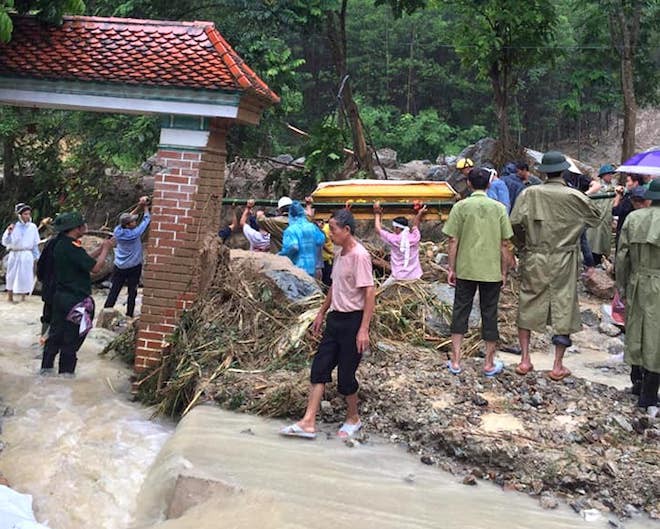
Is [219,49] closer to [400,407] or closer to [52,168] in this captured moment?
[400,407]

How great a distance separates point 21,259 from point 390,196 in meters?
6.04

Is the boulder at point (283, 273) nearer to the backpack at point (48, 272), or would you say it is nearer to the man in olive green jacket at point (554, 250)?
the backpack at point (48, 272)

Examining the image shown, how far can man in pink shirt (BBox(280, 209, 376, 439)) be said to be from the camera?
4.73 metres

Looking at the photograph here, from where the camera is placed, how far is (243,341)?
20.0ft

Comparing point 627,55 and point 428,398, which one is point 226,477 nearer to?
point 428,398

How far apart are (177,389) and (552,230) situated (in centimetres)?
338

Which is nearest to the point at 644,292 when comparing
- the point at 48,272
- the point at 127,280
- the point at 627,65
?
the point at 48,272

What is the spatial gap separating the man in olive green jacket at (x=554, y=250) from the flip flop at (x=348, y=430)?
60.6 inches

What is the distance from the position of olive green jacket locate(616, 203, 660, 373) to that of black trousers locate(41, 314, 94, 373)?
484 cm

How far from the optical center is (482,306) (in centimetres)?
564

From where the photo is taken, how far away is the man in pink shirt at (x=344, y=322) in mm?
4734

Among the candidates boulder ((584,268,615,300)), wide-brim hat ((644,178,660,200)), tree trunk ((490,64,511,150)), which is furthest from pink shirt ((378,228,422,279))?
tree trunk ((490,64,511,150))

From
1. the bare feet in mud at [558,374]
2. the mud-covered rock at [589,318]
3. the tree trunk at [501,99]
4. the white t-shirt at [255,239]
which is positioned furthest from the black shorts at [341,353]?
the tree trunk at [501,99]

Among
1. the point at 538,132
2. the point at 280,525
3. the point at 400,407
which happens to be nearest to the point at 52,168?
the point at 400,407
